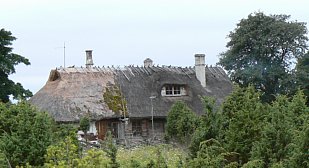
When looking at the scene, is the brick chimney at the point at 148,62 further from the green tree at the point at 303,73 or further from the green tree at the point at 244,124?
the green tree at the point at 244,124

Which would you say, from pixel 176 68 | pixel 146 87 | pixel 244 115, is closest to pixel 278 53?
pixel 176 68

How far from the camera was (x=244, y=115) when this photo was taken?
1653 centimetres

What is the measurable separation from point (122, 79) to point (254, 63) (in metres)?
10.6

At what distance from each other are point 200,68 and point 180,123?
1255 centimetres

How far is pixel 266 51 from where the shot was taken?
4550 cm

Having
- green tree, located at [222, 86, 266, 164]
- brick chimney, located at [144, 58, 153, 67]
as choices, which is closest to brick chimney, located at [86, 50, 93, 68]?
brick chimney, located at [144, 58, 153, 67]

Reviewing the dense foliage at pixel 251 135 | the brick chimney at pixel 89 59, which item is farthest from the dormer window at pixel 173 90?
the dense foliage at pixel 251 135

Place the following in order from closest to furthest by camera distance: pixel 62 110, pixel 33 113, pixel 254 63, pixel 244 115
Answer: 1. pixel 33 113
2. pixel 244 115
3. pixel 62 110
4. pixel 254 63

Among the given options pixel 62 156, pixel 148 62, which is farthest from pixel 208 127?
pixel 148 62

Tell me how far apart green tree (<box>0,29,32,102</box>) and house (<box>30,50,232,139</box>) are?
240 centimetres

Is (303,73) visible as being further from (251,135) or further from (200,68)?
(251,135)

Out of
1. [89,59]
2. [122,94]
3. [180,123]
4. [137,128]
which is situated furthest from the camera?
[89,59]

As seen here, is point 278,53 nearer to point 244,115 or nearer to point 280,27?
point 280,27

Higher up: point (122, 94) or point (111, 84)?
point (111, 84)
